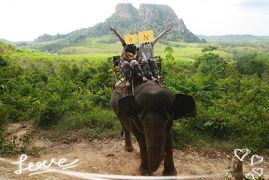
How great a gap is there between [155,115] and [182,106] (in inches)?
31.4

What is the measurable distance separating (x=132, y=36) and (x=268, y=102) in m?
6.41

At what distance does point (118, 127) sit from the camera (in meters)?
11.3

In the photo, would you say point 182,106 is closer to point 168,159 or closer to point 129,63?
point 168,159

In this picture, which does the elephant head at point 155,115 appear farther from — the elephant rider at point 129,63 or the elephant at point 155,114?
the elephant rider at point 129,63

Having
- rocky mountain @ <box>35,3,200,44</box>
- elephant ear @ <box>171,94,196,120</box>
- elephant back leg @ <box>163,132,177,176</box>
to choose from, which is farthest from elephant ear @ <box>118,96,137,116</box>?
rocky mountain @ <box>35,3,200,44</box>

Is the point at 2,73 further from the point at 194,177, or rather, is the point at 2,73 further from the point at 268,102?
the point at 194,177

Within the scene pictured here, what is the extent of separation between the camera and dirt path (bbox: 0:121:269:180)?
813cm

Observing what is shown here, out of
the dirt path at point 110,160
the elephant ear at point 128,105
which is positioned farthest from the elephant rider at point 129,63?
the dirt path at point 110,160

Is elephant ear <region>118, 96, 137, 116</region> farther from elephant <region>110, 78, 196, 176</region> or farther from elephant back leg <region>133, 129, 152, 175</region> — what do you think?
elephant back leg <region>133, 129, 152, 175</region>

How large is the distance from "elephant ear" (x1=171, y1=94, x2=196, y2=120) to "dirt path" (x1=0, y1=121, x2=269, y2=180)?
60.6 inches

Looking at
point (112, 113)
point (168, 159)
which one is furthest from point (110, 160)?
point (112, 113)

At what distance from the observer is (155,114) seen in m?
6.05

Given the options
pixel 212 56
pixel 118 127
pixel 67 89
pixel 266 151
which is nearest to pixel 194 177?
pixel 266 151

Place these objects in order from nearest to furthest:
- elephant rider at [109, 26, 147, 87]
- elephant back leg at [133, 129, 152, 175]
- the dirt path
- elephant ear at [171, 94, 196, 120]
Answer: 1. elephant ear at [171, 94, 196, 120]
2. elephant back leg at [133, 129, 152, 175]
3. elephant rider at [109, 26, 147, 87]
4. the dirt path
